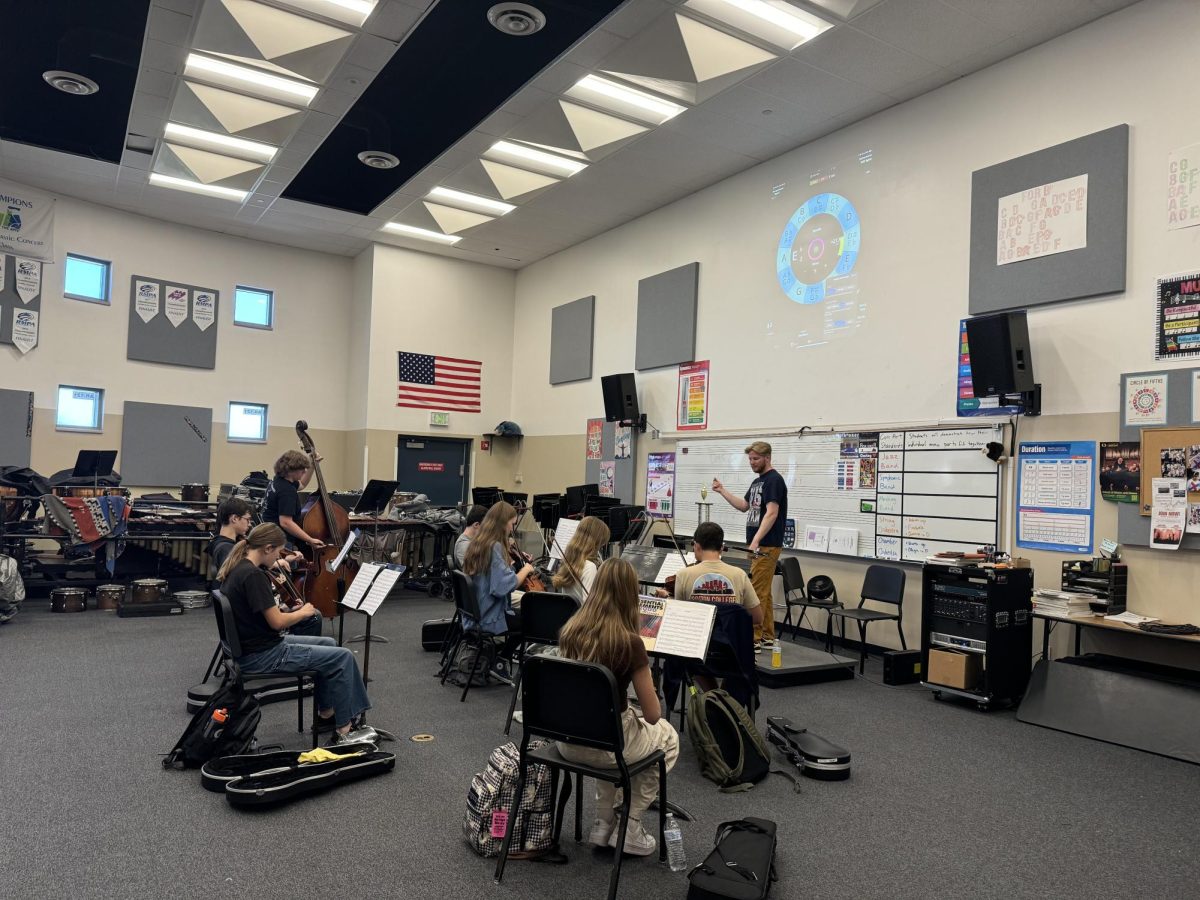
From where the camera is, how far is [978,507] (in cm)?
620

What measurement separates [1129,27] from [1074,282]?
1797mm

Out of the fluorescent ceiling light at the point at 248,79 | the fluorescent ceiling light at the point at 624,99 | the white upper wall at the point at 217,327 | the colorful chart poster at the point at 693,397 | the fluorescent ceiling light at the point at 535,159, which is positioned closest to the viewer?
the fluorescent ceiling light at the point at 248,79

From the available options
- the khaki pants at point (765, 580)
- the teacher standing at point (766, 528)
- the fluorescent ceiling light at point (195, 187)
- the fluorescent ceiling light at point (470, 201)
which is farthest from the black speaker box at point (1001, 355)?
the fluorescent ceiling light at point (195, 187)

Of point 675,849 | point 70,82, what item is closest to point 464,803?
point 675,849

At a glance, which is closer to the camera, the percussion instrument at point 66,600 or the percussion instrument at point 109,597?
the percussion instrument at point 66,600

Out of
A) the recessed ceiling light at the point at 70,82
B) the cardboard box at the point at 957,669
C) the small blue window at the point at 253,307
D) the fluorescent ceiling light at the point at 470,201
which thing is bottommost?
the cardboard box at the point at 957,669

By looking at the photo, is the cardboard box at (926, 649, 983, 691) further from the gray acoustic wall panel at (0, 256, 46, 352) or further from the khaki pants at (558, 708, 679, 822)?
the gray acoustic wall panel at (0, 256, 46, 352)

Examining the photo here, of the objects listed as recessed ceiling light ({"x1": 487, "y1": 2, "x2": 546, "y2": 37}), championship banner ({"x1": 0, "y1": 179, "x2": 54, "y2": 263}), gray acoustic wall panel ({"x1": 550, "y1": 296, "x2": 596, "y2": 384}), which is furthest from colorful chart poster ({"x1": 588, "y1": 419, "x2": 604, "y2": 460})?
championship banner ({"x1": 0, "y1": 179, "x2": 54, "y2": 263})

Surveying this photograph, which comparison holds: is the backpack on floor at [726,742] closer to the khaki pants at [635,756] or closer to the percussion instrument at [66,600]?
the khaki pants at [635,756]

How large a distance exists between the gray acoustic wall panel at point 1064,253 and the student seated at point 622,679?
4.56 metres

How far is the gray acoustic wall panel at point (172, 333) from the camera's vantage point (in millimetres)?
10922

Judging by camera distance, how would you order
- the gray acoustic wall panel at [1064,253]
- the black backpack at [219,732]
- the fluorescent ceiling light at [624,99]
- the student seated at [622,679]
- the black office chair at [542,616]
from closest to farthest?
the student seated at [622,679], the black backpack at [219,732], the black office chair at [542,616], the gray acoustic wall panel at [1064,253], the fluorescent ceiling light at [624,99]

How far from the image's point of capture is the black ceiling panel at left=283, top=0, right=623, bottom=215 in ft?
19.3

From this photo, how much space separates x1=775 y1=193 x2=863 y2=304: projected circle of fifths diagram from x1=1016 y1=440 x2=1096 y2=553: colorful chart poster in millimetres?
2547
